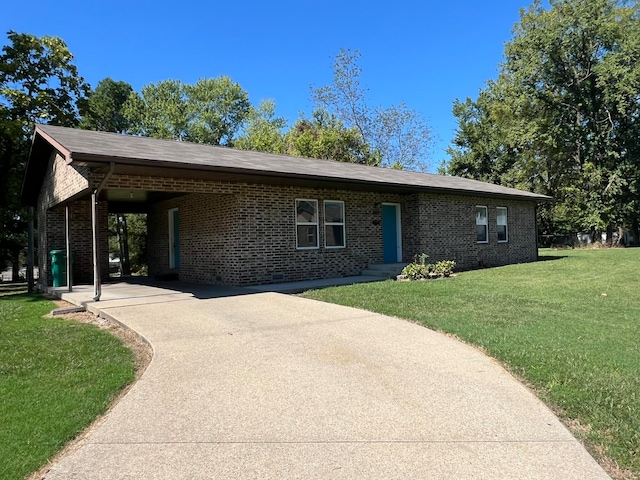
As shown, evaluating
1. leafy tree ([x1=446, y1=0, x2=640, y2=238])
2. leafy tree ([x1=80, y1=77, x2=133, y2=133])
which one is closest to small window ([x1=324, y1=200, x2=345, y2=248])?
leafy tree ([x1=446, y1=0, x2=640, y2=238])

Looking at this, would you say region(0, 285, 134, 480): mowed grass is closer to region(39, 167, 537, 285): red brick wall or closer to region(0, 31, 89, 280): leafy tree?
region(39, 167, 537, 285): red brick wall

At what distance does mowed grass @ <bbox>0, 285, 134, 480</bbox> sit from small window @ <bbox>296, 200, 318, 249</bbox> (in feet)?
20.8

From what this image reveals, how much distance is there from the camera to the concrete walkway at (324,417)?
115 inches

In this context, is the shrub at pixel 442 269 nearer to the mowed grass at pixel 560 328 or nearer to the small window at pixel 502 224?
the mowed grass at pixel 560 328

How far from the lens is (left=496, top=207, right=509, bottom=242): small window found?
60.5ft

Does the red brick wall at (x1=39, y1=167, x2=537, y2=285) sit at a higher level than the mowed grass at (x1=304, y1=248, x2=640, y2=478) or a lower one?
higher

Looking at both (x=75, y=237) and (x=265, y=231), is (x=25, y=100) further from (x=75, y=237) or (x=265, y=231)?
(x=265, y=231)

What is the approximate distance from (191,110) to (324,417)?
38541mm

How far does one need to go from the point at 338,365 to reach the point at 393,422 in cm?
147

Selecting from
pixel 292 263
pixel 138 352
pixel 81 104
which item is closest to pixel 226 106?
pixel 81 104

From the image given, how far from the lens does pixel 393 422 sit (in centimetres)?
355

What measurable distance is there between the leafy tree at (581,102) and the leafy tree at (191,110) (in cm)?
2216

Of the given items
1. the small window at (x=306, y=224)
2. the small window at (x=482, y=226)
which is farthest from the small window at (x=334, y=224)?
the small window at (x=482, y=226)

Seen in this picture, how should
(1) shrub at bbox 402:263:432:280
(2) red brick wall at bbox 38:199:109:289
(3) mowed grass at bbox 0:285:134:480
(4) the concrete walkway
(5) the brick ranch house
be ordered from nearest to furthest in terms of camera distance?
(4) the concrete walkway < (3) mowed grass at bbox 0:285:134:480 < (5) the brick ranch house < (1) shrub at bbox 402:263:432:280 < (2) red brick wall at bbox 38:199:109:289
